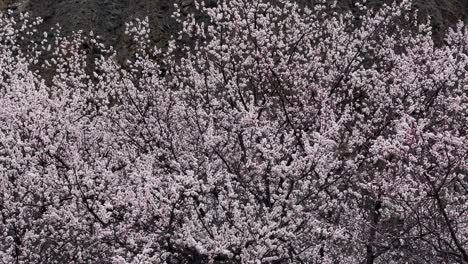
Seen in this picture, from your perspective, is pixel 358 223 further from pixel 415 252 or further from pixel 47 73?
pixel 47 73

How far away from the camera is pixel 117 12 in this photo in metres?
30.6

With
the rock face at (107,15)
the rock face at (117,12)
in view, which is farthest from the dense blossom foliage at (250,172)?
the rock face at (107,15)

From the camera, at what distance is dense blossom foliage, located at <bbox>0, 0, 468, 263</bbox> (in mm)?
8141

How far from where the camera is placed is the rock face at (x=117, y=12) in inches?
1107

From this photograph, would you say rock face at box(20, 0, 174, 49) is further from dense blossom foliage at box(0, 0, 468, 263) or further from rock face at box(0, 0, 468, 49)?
dense blossom foliage at box(0, 0, 468, 263)

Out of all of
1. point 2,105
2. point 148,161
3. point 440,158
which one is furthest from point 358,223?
point 2,105

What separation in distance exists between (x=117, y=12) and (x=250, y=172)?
23.3 metres

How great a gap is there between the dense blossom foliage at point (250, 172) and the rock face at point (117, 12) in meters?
16.0

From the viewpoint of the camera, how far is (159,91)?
12.8 metres

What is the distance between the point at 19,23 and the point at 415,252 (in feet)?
93.5

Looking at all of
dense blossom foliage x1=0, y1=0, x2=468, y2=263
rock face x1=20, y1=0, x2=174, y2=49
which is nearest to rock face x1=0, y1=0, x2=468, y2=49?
rock face x1=20, y1=0, x2=174, y2=49

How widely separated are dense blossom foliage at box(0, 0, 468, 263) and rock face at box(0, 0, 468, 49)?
16004mm

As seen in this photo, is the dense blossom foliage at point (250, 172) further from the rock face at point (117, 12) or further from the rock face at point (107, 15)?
the rock face at point (107, 15)

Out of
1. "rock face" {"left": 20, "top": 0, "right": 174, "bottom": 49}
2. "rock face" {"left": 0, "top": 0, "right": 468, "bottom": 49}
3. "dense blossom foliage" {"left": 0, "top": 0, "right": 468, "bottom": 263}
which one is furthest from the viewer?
"rock face" {"left": 20, "top": 0, "right": 174, "bottom": 49}
